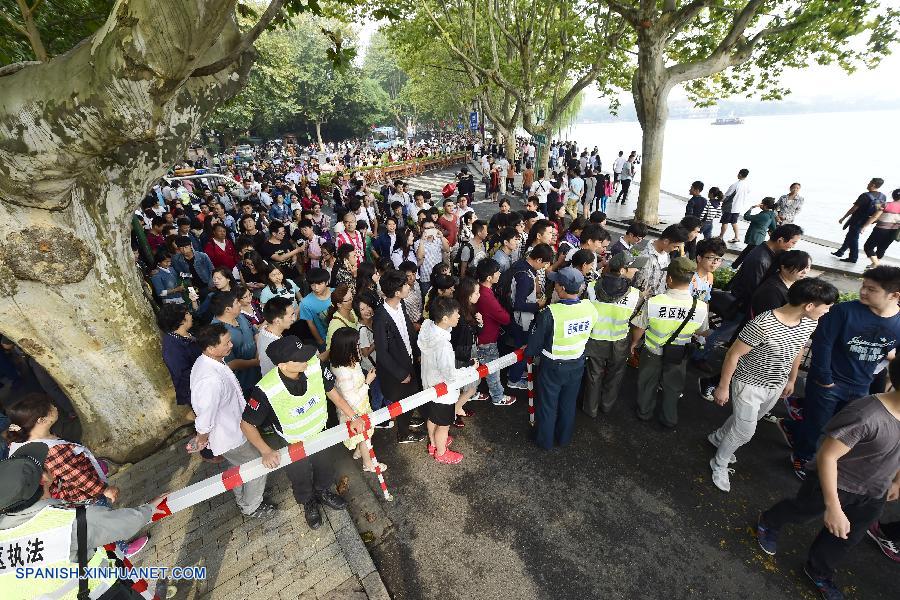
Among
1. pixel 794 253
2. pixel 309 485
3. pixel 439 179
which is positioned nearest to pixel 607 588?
pixel 309 485

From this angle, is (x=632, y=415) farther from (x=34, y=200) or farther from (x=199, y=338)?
(x=34, y=200)

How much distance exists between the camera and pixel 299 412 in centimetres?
317

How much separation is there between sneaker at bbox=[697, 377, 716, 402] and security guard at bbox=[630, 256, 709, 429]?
2.51 feet

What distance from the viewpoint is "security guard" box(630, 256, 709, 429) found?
12.9ft

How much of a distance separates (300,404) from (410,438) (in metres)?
1.74

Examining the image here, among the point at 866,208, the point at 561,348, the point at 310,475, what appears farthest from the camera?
the point at 866,208

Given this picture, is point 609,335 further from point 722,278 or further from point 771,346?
point 722,278

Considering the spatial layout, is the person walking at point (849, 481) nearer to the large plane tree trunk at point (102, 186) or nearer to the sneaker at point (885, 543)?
the sneaker at point (885, 543)

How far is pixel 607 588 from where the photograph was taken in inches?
120

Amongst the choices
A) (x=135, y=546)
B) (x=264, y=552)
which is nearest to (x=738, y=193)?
(x=264, y=552)

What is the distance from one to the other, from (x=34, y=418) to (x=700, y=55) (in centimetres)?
1425

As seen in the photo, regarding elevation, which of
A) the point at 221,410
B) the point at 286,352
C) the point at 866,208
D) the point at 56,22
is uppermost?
the point at 56,22

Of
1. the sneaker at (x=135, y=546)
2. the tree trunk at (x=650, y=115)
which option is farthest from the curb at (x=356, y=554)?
the tree trunk at (x=650, y=115)

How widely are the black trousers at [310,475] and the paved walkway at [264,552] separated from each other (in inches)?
9.2
